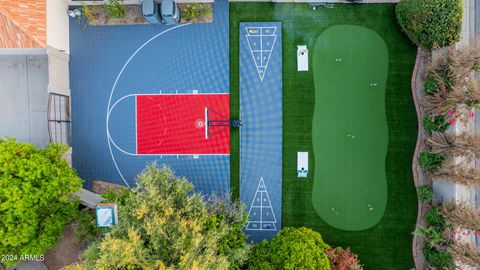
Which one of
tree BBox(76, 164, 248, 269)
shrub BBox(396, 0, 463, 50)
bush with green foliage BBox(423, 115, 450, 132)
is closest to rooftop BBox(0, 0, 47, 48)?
tree BBox(76, 164, 248, 269)

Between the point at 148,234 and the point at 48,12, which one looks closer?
the point at 148,234

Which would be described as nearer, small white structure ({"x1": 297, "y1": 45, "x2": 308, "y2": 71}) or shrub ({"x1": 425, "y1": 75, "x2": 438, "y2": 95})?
shrub ({"x1": 425, "y1": 75, "x2": 438, "y2": 95})

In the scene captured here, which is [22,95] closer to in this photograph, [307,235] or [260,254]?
[260,254]

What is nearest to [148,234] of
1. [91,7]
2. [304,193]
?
[304,193]

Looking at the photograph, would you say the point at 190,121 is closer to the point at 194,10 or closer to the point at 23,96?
the point at 194,10

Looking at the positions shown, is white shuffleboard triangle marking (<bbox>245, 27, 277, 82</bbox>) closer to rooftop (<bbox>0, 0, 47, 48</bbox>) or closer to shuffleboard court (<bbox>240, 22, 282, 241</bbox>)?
shuffleboard court (<bbox>240, 22, 282, 241</bbox>)

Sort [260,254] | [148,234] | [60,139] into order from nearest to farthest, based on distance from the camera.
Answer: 1. [148,234]
2. [260,254]
3. [60,139]

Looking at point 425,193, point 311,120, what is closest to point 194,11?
point 311,120
